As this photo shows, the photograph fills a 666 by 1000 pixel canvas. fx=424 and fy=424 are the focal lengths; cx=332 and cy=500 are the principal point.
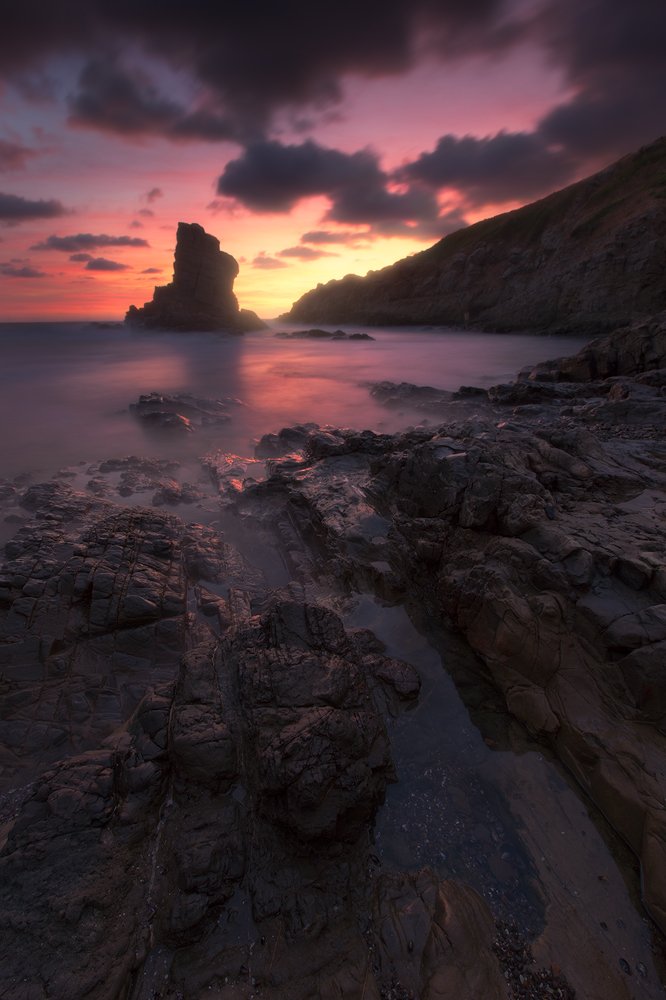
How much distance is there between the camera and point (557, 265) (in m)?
49.7

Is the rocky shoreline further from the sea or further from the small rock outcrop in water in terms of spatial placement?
the small rock outcrop in water

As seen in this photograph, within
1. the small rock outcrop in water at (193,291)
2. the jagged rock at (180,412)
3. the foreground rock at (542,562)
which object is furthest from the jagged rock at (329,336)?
the foreground rock at (542,562)

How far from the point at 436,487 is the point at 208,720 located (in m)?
5.24

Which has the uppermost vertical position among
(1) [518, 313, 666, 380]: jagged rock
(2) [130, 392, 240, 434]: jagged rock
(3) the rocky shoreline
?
(1) [518, 313, 666, 380]: jagged rock

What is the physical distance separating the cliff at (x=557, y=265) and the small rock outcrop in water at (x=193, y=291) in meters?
31.2

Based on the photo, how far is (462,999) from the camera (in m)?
3.07

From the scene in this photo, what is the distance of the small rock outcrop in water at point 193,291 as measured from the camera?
261ft

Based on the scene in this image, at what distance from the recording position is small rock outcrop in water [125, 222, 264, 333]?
79.5 metres

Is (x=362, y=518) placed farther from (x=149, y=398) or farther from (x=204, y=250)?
(x=204, y=250)

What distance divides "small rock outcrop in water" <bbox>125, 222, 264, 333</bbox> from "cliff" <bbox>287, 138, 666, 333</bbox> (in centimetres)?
3122

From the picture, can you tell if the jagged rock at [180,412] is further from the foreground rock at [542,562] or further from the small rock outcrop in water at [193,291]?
the small rock outcrop in water at [193,291]

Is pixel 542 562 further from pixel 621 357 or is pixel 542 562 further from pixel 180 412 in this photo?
pixel 621 357

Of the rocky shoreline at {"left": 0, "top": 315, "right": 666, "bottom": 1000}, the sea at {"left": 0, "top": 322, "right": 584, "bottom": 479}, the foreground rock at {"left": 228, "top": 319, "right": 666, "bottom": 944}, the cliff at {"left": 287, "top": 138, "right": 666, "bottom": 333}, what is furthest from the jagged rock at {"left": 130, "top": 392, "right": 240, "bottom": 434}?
the cliff at {"left": 287, "top": 138, "right": 666, "bottom": 333}

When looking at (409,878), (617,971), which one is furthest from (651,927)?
(409,878)
